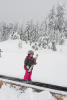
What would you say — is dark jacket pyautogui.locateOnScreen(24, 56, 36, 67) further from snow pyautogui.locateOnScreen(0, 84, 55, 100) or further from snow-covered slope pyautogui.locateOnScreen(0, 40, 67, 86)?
snow-covered slope pyautogui.locateOnScreen(0, 40, 67, 86)

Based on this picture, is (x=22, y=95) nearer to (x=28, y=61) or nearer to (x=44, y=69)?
(x=28, y=61)

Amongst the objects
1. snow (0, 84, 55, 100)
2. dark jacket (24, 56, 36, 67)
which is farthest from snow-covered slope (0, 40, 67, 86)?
snow (0, 84, 55, 100)

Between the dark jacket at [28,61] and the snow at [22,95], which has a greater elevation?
the dark jacket at [28,61]

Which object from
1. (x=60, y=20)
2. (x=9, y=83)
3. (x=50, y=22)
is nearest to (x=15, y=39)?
(x=50, y=22)

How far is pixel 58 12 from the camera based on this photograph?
124ft

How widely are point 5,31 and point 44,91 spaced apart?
62.8m

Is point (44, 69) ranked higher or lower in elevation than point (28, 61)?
lower

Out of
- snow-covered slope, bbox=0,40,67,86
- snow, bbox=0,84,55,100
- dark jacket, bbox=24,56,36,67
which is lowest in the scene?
snow-covered slope, bbox=0,40,67,86

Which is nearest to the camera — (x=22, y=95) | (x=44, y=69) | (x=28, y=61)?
(x=22, y=95)

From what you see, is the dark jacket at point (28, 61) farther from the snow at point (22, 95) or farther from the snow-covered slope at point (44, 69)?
the snow-covered slope at point (44, 69)

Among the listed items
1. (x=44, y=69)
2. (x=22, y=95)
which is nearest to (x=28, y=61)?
(x=22, y=95)

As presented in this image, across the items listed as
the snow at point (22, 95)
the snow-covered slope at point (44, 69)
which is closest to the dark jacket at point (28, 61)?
the snow at point (22, 95)

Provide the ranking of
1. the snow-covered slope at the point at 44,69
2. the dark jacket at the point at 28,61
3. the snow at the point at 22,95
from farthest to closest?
the snow-covered slope at the point at 44,69, the dark jacket at the point at 28,61, the snow at the point at 22,95

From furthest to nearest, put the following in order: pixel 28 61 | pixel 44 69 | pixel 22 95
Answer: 1. pixel 44 69
2. pixel 28 61
3. pixel 22 95
